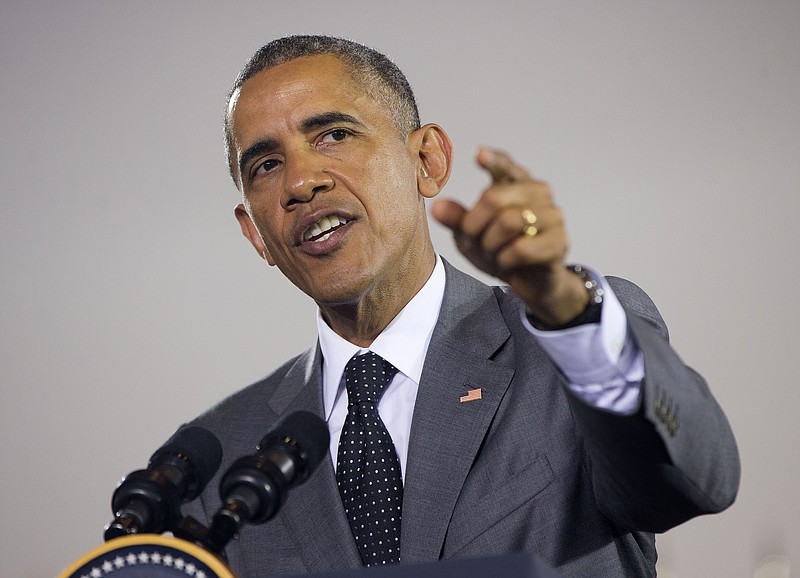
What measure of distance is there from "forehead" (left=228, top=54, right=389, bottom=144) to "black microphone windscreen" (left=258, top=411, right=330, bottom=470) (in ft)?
2.46

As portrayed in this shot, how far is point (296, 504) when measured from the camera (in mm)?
1793

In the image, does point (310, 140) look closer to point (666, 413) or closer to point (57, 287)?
point (666, 413)

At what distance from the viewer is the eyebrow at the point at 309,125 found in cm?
186

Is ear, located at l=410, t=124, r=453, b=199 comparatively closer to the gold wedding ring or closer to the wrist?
the wrist

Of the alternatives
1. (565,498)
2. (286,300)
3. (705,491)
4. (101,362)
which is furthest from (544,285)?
(101,362)

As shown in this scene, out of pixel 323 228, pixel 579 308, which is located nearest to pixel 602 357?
pixel 579 308

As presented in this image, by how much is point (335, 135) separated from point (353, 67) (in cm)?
20

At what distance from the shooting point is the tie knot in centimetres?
184

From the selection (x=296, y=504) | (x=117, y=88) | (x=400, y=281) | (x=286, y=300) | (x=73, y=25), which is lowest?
(x=296, y=504)

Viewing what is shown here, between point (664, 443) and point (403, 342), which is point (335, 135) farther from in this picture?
point (664, 443)

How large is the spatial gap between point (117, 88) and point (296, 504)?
217cm

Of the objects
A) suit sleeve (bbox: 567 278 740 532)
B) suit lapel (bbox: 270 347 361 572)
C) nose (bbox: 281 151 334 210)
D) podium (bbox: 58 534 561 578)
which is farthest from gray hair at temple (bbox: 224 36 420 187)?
podium (bbox: 58 534 561 578)

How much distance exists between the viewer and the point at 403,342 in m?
1.90

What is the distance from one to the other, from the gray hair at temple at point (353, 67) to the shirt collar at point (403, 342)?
0.35m
